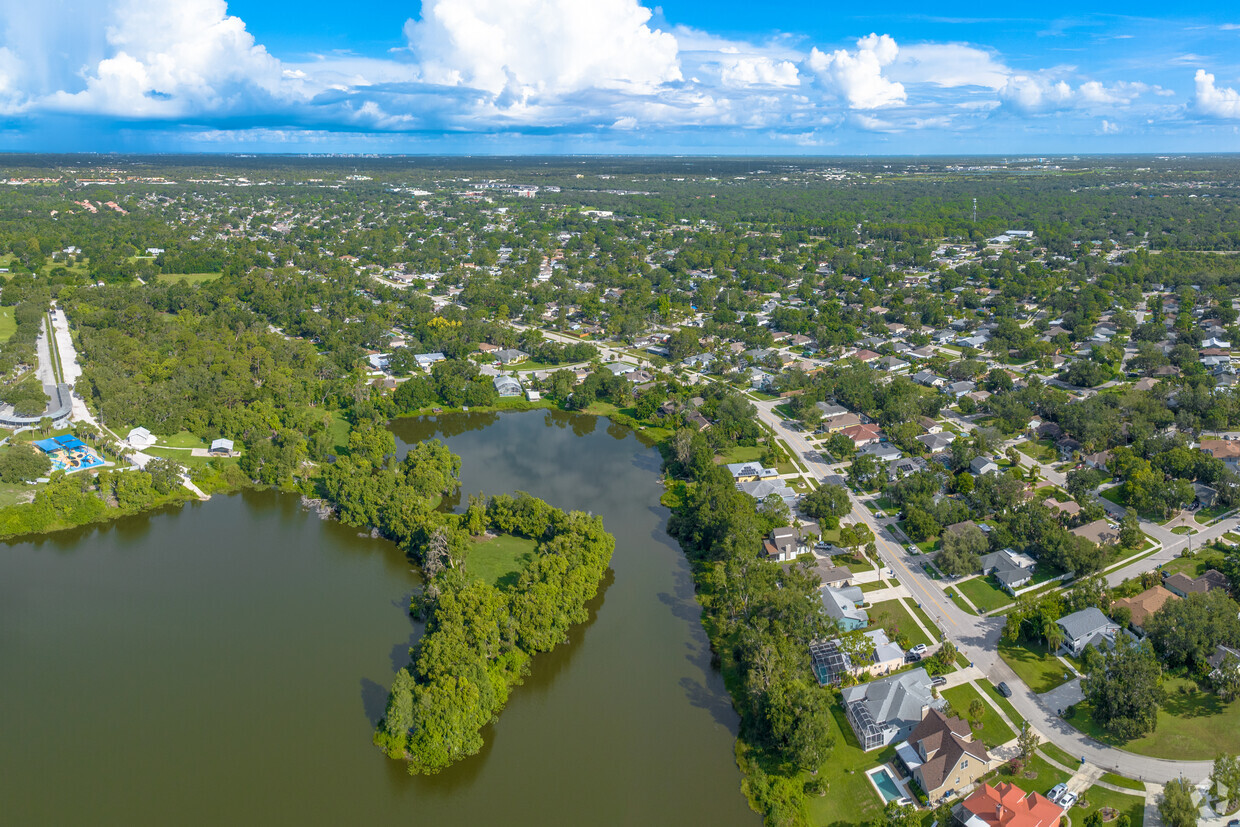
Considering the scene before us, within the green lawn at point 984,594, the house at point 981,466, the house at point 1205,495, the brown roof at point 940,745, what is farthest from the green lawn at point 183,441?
the house at point 1205,495

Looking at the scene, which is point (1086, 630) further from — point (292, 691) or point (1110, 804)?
point (292, 691)

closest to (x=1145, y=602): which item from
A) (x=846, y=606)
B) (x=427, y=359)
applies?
(x=846, y=606)

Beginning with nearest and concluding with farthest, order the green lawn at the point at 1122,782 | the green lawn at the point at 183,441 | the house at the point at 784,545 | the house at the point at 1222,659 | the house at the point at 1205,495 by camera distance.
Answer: the green lawn at the point at 1122,782
the house at the point at 1222,659
the house at the point at 784,545
the house at the point at 1205,495
the green lawn at the point at 183,441

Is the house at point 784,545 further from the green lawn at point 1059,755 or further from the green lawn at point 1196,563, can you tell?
the green lawn at point 1196,563

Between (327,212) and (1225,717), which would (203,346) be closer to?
(1225,717)

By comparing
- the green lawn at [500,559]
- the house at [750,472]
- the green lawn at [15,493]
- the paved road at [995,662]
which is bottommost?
the paved road at [995,662]

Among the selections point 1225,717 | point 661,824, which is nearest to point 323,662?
point 661,824

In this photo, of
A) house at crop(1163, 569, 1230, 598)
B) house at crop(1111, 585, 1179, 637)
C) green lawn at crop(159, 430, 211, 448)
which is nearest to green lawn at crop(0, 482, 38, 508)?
green lawn at crop(159, 430, 211, 448)
